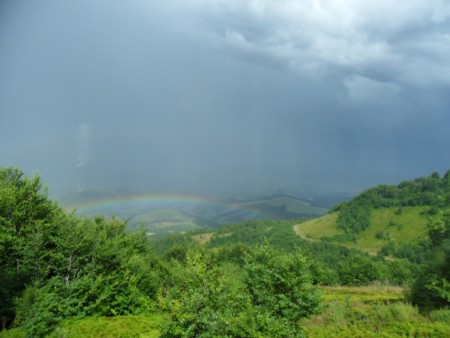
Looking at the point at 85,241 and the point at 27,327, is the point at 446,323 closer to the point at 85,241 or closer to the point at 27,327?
the point at 27,327

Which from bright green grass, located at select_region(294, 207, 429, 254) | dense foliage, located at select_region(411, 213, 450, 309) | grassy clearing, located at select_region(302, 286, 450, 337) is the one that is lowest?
bright green grass, located at select_region(294, 207, 429, 254)

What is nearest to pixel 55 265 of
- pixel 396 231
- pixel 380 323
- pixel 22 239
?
pixel 22 239

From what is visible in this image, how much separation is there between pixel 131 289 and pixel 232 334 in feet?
→ 65.4

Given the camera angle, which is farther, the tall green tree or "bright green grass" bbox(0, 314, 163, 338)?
the tall green tree

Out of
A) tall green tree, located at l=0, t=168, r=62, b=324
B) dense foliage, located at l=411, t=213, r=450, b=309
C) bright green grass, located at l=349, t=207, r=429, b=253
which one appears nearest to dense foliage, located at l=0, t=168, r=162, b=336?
tall green tree, located at l=0, t=168, r=62, b=324

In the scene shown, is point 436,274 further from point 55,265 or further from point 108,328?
point 55,265

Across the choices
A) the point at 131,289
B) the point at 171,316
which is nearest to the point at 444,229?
the point at 171,316

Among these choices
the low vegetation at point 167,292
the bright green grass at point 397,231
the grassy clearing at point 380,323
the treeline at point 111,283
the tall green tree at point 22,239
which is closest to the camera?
the treeline at point 111,283

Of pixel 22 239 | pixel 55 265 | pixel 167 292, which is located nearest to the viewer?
pixel 167 292

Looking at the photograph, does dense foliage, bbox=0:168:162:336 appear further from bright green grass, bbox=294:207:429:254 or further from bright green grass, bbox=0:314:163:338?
bright green grass, bbox=294:207:429:254

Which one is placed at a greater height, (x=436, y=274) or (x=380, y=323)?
(x=436, y=274)

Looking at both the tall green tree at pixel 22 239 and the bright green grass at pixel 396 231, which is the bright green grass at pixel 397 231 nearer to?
the bright green grass at pixel 396 231

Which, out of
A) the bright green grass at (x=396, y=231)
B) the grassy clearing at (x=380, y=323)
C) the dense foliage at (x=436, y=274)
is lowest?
the bright green grass at (x=396, y=231)

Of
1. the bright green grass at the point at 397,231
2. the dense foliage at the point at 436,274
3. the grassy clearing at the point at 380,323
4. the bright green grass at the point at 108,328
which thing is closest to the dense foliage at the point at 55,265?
the bright green grass at the point at 108,328
